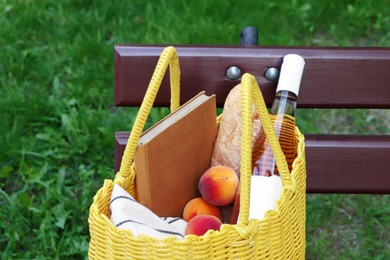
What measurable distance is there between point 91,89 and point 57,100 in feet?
0.45

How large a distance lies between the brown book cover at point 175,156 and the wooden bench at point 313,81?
0.25m

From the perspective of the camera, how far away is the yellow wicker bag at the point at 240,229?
1.11 metres

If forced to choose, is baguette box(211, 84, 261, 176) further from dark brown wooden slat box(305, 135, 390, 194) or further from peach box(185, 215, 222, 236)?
dark brown wooden slat box(305, 135, 390, 194)

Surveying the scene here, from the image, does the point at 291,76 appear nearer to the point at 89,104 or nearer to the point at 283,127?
the point at 283,127

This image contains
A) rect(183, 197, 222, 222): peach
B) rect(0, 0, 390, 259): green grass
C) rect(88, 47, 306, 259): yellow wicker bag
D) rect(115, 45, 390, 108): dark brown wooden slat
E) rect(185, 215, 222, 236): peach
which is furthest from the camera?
rect(0, 0, 390, 259): green grass

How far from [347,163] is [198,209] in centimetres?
54

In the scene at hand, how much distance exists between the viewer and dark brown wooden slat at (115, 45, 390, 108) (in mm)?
1632

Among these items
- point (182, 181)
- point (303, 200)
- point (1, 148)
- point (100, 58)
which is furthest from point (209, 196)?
point (100, 58)

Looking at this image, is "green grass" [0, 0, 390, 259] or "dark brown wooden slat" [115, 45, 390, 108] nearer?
"dark brown wooden slat" [115, 45, 390, 108]

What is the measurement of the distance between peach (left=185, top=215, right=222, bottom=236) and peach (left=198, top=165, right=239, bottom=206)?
0.27 ft

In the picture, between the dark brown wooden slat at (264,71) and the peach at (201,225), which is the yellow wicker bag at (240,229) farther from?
the dark brown wooden slat at (264,71)

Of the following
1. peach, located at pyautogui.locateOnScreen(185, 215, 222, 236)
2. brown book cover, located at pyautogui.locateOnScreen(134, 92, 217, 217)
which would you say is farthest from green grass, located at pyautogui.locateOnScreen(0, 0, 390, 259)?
peach, located at pyautogui.locateOnScreen(185, 215, 222, 236)

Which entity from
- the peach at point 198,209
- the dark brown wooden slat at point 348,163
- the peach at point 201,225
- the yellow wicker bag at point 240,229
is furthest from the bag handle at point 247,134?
the dark brown wooden slat at point 348,163

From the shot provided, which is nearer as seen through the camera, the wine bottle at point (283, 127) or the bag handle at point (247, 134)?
the bag handle at point (247, 134)
